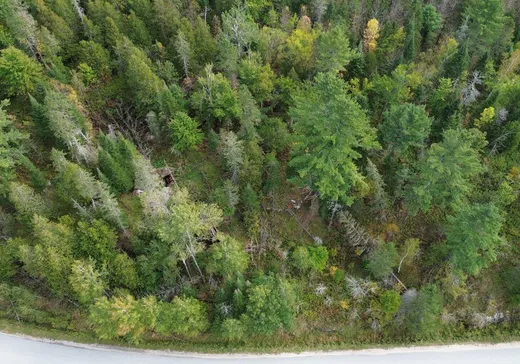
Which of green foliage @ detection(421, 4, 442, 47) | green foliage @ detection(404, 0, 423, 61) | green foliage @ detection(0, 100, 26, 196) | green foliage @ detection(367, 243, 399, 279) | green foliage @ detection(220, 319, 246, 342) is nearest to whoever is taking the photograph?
green foliage @ detection(220, 319, 246, 342)

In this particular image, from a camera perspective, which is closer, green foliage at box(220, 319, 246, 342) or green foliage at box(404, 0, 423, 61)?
green foliage at box(220, 319, 246, 342)

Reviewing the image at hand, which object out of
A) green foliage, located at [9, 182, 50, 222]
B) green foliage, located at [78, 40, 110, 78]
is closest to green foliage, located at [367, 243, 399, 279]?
green foliage, located at [9, 182, 50, 222]

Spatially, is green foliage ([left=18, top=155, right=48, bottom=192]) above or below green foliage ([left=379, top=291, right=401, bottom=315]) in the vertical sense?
above

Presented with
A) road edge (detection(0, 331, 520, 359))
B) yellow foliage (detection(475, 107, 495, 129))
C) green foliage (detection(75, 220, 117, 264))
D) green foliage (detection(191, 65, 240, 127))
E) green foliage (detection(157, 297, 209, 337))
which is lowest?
road edge (detection(0, 331, 520, 359))

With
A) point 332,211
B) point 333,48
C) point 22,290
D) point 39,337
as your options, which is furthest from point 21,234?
point 333,48

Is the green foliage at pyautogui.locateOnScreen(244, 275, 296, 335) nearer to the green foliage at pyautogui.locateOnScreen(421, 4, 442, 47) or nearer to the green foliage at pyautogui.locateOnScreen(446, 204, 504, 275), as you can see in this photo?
the green foliage at pyautogui.locateOnScreen(446, 204, 504, 275)

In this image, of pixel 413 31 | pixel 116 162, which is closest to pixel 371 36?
pixel 413 31

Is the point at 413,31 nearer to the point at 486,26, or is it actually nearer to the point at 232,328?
the point at 486,26

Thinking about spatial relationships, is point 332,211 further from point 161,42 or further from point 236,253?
point 161,42
